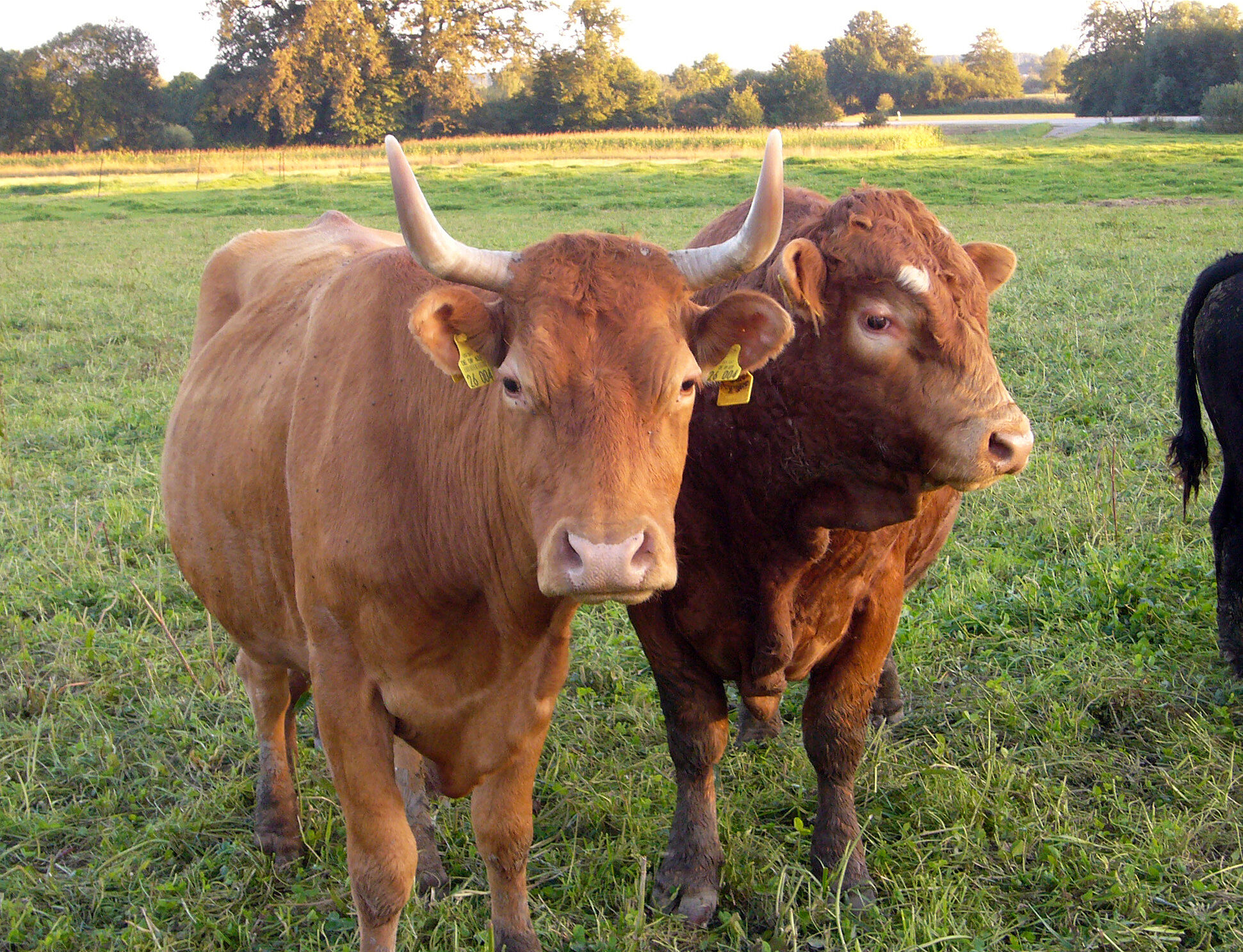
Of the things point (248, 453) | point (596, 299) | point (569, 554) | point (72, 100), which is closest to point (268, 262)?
point (248, 453)

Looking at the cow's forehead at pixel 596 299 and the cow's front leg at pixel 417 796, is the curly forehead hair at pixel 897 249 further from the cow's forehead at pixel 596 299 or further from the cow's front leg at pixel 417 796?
the cow's front leg at pixel 417 796

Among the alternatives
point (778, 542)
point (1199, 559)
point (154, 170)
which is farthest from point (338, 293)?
point (154, 170)

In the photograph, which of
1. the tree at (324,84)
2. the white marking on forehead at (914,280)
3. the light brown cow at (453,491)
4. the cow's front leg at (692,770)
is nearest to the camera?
the light brown cow at (453,491)

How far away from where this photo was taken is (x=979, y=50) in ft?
268

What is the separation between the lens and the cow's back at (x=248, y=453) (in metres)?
3.08

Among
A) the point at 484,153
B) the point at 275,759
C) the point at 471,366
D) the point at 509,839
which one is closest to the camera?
the point at 471,366

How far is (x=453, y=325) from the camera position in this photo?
7.62ft

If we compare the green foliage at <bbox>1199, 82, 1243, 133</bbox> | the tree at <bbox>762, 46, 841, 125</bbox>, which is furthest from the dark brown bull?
the tree at <bbox>762, 46, 841, 125</bbox>

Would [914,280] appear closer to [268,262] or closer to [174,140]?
[268,262]

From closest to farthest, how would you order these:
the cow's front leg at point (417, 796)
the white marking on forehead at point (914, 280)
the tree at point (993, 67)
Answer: the white marking on forehead at point (914, 280) → the cow's front leg at point (417, 796) → the tree at point (993, 67)

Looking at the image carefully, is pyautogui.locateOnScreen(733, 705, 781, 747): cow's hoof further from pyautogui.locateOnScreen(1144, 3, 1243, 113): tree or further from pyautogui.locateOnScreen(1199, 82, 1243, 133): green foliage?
pyautogui.locateOnScreen(1144, 3, 1243, 113): tree

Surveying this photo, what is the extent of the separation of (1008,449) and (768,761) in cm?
176

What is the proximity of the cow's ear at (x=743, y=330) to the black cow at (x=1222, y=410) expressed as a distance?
9.30ft

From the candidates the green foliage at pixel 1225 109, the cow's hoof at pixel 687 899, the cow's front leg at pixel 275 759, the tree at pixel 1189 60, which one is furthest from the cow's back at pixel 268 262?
the tree at pixel 1189 60
